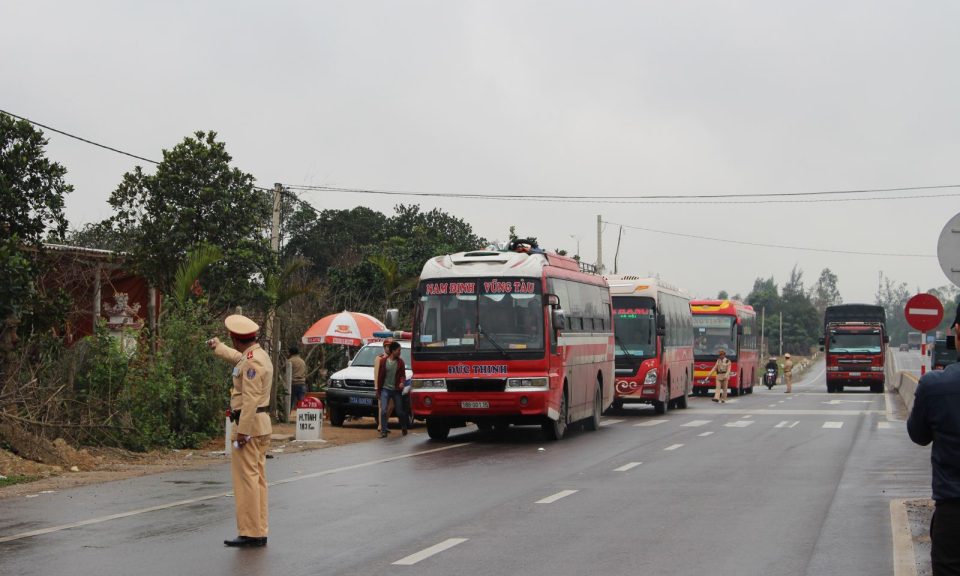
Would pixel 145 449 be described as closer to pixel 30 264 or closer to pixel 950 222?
pixel 30 264

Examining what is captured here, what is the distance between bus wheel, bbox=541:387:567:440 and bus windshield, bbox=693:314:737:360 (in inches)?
974

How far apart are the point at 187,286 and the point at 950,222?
13278 millimetres

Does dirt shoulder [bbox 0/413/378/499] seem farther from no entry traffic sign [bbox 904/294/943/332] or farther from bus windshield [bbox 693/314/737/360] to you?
bus windshield [bbox 693/314/737/360]

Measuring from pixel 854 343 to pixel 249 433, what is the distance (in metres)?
45.7

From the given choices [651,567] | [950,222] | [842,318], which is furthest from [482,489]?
[842,318]

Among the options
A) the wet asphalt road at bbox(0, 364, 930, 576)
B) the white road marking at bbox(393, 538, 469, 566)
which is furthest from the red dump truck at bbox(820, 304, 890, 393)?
the white road marking at bbox(393, 538, 469, 566)

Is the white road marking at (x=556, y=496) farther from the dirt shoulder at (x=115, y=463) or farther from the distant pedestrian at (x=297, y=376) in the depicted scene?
the distant pedestrian at (x=297, y=376)

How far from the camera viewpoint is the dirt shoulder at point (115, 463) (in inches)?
537

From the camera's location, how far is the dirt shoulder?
44.8 ft

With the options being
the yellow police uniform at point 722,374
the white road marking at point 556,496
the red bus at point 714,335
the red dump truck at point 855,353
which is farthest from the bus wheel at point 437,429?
the red dump truck at point 855,353

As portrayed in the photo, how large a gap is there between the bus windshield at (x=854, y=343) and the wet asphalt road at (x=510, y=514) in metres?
32.7

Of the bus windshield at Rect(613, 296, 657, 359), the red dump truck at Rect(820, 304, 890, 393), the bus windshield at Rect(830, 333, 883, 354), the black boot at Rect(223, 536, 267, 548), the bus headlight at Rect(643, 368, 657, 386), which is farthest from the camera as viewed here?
the bus windshield at Rect(830, 333, 883, 354)

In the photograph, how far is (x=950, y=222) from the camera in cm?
1187

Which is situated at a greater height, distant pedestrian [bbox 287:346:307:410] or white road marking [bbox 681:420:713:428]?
distant pedestrian [bbox 287:346:307:410]
